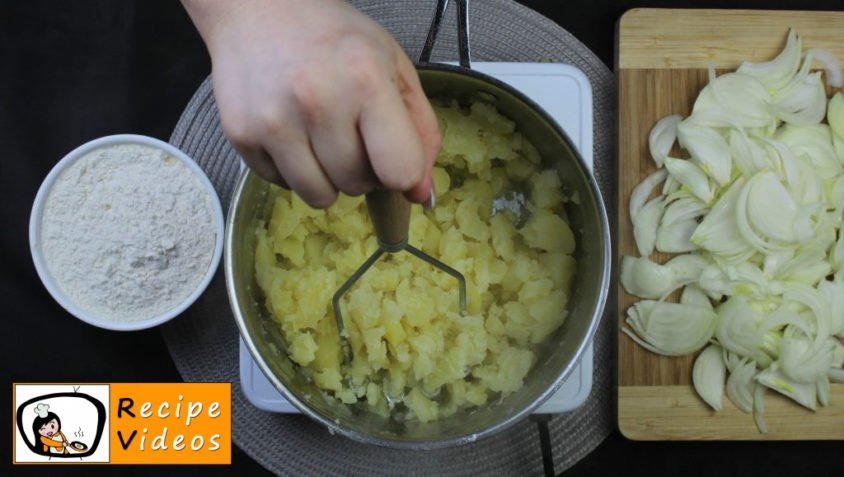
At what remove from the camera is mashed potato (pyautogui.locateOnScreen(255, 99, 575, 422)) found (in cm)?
86

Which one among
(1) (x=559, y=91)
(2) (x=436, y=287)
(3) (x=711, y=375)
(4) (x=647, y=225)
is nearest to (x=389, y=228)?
(2) (x=436, y=287)

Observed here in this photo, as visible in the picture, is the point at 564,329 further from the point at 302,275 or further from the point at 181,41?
the point at 181,41

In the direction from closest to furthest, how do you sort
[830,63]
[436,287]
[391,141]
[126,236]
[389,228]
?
[391,141] → [389,228] → [436,287] → [126,236] → [830,63]

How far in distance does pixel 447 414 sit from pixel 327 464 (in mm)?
290

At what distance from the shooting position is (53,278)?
3.29ft

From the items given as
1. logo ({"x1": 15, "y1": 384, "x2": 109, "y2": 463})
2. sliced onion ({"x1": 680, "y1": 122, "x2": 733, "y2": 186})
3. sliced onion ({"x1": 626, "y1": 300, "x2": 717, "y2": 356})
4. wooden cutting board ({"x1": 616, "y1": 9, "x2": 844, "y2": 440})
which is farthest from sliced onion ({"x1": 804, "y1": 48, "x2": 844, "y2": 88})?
logo ({"x1": 15, "y1": 384, "x2": 109, "y2": 463})

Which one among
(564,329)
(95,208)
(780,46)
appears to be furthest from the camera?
(780,46)

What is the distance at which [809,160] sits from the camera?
1.06 m

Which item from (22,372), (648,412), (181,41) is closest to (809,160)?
(648,412)

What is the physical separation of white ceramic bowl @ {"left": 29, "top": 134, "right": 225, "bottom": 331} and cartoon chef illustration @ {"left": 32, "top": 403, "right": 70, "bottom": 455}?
0.84 ft

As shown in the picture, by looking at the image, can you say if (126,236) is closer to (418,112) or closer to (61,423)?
(61,423)

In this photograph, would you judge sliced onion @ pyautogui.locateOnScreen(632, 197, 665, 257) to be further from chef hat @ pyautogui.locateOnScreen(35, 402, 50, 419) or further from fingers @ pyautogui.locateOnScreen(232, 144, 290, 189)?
chef hat @ pyautogui.locateOnScreen(35, 402, 50, 419)

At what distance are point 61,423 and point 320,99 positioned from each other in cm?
Answer: 96

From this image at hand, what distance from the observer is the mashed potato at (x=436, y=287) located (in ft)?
2.83
